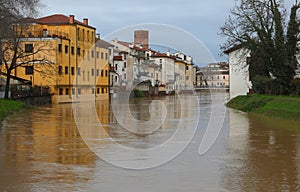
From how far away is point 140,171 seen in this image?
11.6 meters

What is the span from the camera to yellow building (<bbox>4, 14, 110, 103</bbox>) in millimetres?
57562

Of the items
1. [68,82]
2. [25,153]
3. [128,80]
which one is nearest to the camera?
[25,153]

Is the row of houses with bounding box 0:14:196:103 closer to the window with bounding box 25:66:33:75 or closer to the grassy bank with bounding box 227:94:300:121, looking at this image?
the window with bounding box 25:66:33:75

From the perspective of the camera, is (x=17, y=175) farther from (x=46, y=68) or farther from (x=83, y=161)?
(x=46, y=68)

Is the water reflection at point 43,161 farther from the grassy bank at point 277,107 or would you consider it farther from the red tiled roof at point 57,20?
the red tiled roof at point 57,20

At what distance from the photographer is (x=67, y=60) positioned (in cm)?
6238

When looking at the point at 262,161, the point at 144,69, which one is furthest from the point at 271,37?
the point at 144,69

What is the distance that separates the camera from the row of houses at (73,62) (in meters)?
55.6

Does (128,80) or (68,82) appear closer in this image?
(68,82)

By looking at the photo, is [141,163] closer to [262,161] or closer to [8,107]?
[262,161]

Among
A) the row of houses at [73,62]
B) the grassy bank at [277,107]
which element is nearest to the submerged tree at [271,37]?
the grassy bank at [277,107]

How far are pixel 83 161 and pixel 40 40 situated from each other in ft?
154

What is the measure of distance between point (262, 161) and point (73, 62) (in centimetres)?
5334

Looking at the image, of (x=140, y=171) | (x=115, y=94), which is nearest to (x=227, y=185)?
(x=140, y=171)
